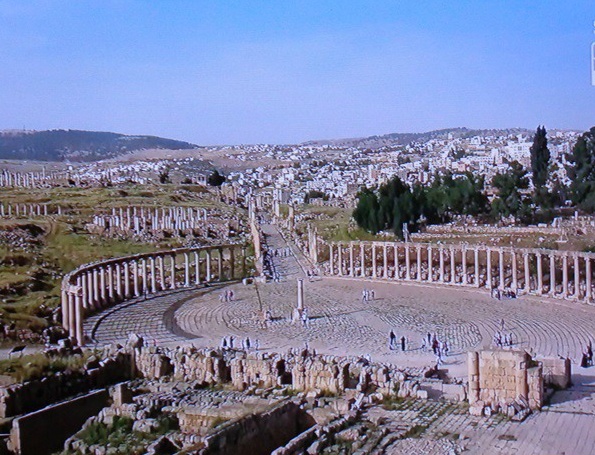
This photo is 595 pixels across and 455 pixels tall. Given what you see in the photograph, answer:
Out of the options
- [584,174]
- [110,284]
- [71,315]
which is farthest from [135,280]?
[584,174]

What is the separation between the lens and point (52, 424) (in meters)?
18.9

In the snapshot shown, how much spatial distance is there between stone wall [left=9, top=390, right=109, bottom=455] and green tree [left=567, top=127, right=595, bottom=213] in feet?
167

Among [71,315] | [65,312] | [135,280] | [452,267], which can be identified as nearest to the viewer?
[71,315]

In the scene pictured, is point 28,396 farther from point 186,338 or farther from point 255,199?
point 255,199

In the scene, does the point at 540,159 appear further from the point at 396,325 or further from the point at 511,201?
the point at 396,325

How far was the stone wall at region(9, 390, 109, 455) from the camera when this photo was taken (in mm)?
17891

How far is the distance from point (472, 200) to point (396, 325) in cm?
3477

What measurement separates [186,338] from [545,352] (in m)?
13.4

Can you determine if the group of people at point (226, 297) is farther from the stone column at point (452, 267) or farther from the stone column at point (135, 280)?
the stone column at point (452, 267)

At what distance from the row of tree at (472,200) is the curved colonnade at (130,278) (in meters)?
11.7

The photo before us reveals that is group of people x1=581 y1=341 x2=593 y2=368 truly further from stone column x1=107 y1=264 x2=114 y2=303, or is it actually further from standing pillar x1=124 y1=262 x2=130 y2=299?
standing pillar x1=124 y1=262 x2=130 y2=299

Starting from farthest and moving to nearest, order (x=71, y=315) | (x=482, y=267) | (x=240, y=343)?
(x=482, y=267)
(x=71, y=315)
(x=240, y=343)

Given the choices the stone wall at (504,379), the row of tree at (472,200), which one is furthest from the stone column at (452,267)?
the stone wall at (504,379)

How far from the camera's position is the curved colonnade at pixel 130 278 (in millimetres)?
31764
